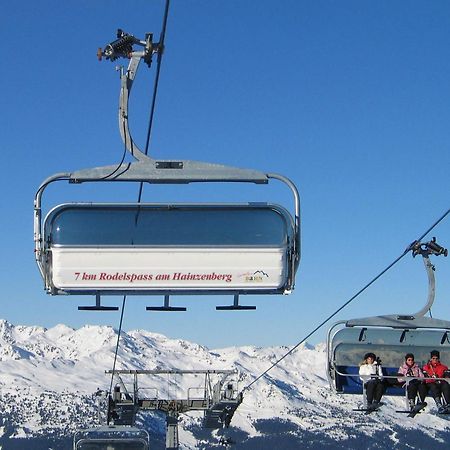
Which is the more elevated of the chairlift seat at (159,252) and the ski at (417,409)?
the chairlift seat at (159,252)

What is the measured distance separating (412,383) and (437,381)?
0.45 m

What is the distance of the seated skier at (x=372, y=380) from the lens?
17891mm

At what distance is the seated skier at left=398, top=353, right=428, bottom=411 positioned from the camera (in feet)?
59.3

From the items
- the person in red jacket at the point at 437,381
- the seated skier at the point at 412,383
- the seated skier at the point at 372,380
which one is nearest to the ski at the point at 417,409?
the seated skier at the point at 412,383

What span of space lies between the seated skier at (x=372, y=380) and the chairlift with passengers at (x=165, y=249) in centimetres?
1015

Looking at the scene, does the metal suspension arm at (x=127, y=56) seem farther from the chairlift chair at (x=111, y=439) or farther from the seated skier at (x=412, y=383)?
the chairlift chair at (x=111, y=439)

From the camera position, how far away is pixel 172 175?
7.10 meters

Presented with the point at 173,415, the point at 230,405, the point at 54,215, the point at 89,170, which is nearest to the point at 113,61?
the point at 89,170

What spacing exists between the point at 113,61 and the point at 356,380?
1402 cm

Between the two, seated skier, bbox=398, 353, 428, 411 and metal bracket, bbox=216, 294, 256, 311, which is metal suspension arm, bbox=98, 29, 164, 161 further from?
seated skier, bbox=398, 353, 428, 411

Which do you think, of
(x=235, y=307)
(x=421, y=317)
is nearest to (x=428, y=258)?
(x=421, y=317)

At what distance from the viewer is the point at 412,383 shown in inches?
725

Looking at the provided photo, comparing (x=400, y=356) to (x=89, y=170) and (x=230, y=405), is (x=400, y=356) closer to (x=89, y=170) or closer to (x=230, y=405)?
(x=89, y=170)

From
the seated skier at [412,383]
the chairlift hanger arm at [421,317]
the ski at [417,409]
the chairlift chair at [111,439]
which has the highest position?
the chairlift hanger arm at [421,317]
